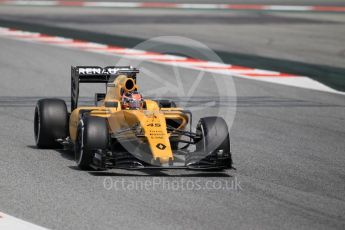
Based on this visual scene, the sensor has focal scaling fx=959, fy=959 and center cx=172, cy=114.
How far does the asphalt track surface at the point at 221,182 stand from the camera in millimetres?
8562

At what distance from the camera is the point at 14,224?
27.1 feet

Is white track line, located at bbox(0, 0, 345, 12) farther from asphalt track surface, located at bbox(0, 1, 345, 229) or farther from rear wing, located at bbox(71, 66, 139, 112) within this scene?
rear wing, located at bbox(71, 66, 139, 112)

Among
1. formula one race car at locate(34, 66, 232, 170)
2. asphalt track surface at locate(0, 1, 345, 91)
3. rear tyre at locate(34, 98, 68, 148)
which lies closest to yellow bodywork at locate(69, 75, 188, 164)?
formula one race car at locate(34, 66, 232, 170)

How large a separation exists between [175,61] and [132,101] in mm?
11252

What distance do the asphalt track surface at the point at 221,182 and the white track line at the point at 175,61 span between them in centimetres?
297

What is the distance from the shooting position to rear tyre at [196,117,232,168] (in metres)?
10.5

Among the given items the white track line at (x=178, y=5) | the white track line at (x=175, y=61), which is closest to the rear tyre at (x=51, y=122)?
the white track line at (x=175, y=61)

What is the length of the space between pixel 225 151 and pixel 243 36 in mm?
17825

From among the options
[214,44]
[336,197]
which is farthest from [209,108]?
[214,44]

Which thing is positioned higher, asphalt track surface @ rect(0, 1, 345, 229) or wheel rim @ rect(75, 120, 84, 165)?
wheel rim @ rect(75, 120, 84, 165)

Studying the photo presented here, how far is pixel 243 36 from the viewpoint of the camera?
28141mm

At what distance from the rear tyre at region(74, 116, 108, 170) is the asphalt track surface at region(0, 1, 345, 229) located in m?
0.19

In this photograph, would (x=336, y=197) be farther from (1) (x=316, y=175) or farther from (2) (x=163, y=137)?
(2) (x=163, y=137)

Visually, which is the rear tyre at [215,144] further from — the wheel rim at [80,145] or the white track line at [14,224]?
the white track line at [14,224]
